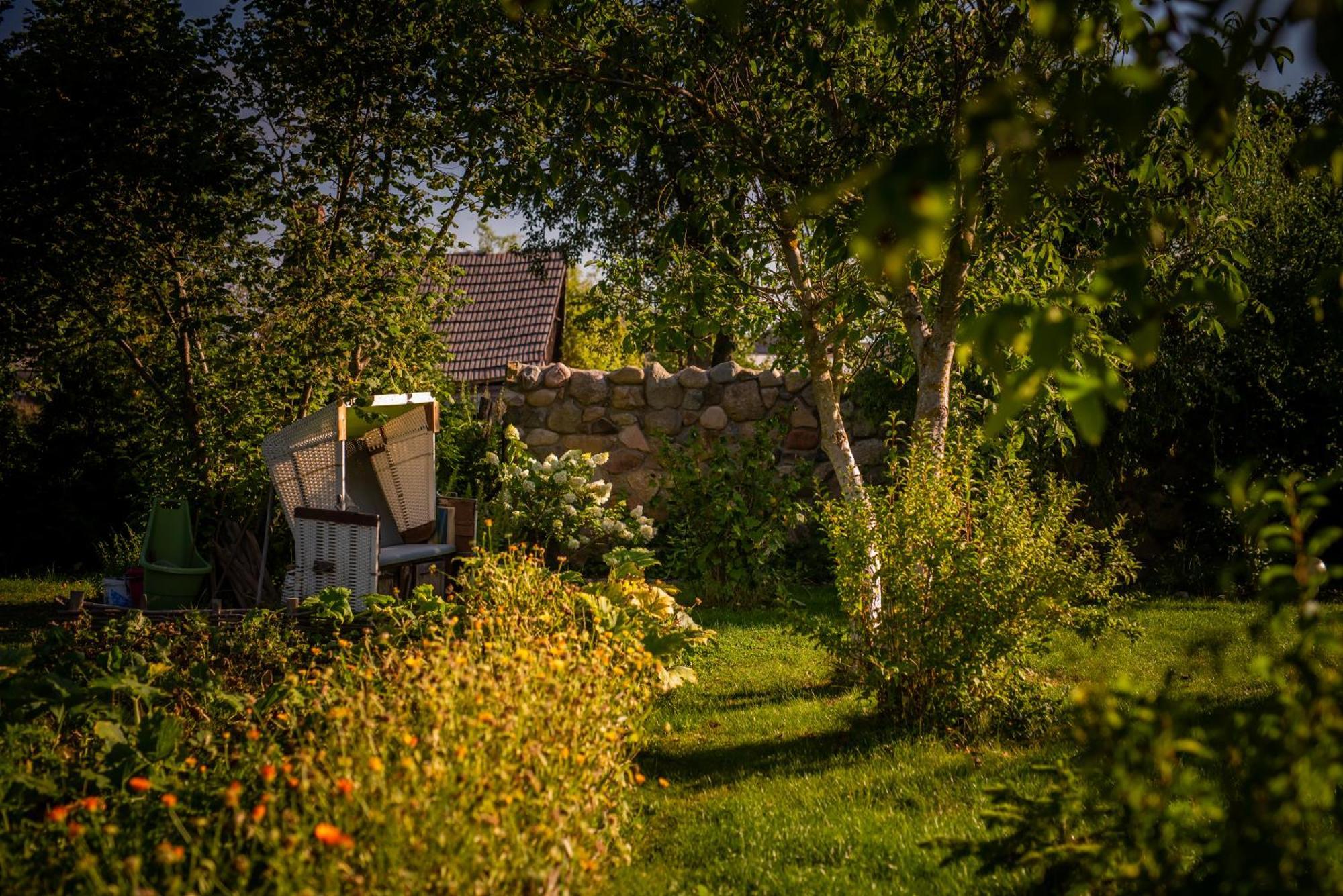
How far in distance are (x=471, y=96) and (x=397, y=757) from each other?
3301 millimetres

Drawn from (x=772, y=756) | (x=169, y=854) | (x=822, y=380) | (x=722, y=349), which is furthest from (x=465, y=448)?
(x=169, y=854)

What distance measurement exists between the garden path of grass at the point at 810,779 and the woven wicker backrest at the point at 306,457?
8.61 ft

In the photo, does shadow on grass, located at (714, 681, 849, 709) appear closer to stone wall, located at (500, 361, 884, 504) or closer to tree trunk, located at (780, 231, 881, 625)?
tree trunk, located at (780, 231, 881, 625)

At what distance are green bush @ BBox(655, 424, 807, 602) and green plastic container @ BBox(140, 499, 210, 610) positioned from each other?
3.52 meters

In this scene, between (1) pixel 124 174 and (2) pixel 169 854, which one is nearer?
(2) pixel 169 854

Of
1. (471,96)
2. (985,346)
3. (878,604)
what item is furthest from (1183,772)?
(471,96)

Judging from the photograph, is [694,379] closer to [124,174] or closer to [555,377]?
[555,377]

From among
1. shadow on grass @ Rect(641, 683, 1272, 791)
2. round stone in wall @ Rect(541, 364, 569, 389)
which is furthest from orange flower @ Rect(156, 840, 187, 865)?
round stone in wall @ Rect(541, 364, 569, 389)

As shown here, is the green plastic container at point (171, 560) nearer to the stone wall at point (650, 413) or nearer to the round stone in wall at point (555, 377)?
the stone wall at point (650, 413)

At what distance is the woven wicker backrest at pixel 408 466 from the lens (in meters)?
6.55

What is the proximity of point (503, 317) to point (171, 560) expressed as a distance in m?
10.4

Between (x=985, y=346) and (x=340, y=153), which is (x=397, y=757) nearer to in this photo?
(x=985, y=346)

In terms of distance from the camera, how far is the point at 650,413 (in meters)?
8.89

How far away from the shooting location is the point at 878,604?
442 centimetres
